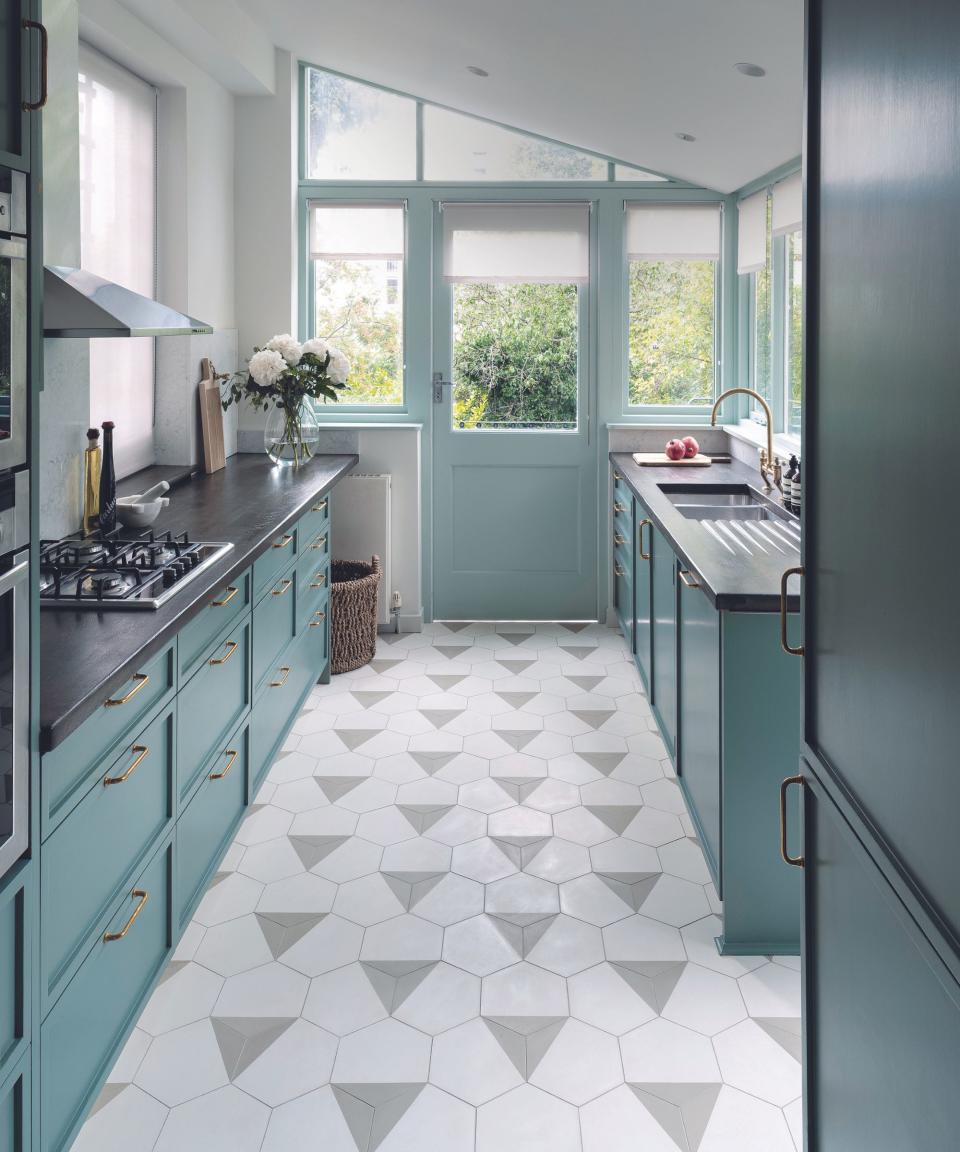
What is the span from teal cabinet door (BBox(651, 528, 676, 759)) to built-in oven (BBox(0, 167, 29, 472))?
2.44m

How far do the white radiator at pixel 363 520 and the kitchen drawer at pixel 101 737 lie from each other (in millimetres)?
3304

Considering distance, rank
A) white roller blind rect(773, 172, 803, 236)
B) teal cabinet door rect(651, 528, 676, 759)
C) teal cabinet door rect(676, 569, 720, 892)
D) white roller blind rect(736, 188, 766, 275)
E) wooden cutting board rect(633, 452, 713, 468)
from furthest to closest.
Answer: wooden cutting board rect(633, 452, 713, 468) < white roller blind rect(736, 188, 766, 275) < white roller blind rect(773, 172, 803, 236) < teal cabinet door rect(651, 528, 676, 759) < teal cabinet door rect(676, 569, 720, 892)

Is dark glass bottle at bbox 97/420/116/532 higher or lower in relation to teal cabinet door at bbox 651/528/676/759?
higher

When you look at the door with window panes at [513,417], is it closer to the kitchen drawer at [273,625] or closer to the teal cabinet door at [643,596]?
the teal cabinet door at [643,596]

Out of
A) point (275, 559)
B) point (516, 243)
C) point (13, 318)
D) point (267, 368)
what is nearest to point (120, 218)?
point (267, 368)

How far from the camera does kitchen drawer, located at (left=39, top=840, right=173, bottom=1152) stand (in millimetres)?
1837

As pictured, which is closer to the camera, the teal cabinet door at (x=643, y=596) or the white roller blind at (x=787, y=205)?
the teal cabinet door at (x=643, y=596)

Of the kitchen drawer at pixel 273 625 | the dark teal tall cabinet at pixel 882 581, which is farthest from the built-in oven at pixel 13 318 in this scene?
the kitchen drawer at pixel 273 625

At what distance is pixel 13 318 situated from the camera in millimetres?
1463

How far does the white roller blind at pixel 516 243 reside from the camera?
580 cm

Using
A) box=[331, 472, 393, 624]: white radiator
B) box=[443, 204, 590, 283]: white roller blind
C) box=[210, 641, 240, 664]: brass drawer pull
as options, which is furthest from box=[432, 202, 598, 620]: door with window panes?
box=[210, 641, 240, 664]: brass drawer pull

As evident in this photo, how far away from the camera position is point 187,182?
4.75 meters

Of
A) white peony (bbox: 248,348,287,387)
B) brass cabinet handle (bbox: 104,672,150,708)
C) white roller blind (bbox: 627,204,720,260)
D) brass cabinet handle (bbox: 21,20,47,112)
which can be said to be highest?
white roller blind (bbox: 627,204,720,260)

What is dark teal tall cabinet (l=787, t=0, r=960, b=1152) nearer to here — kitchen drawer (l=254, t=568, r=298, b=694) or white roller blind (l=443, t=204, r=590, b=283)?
kitchen drawer (l=254, t=568, r=298, b=694)
